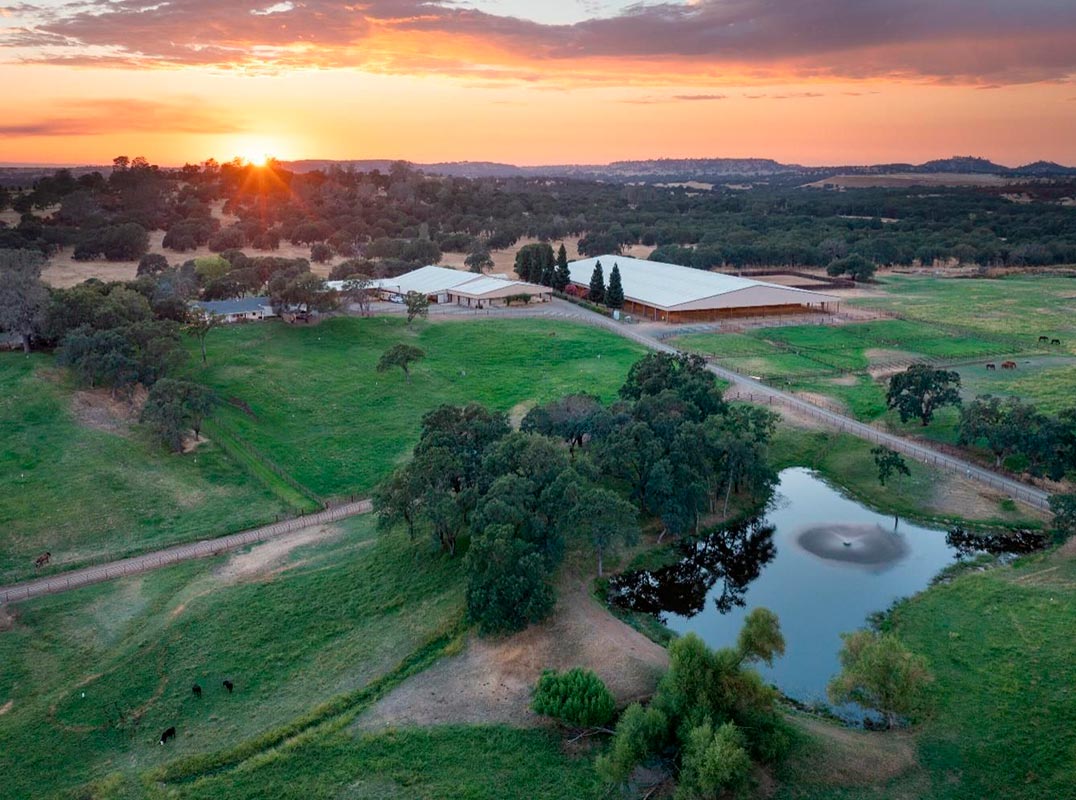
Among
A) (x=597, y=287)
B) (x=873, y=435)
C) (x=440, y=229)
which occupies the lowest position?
(x=873, y=435)

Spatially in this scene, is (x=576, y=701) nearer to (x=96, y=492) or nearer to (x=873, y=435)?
(x=96, y=492)

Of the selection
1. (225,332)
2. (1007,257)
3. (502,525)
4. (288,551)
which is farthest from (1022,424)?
(1007,257)

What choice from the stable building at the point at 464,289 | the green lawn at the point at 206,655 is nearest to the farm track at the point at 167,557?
the green lawn at the point at 206,655

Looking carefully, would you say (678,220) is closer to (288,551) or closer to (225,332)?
(225,332)

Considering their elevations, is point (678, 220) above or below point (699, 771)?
above

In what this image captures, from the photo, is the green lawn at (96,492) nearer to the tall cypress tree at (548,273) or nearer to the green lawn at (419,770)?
the green lawn at (419,770)

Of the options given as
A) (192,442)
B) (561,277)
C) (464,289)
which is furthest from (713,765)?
(561,277)

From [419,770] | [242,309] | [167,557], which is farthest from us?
[242,309]
